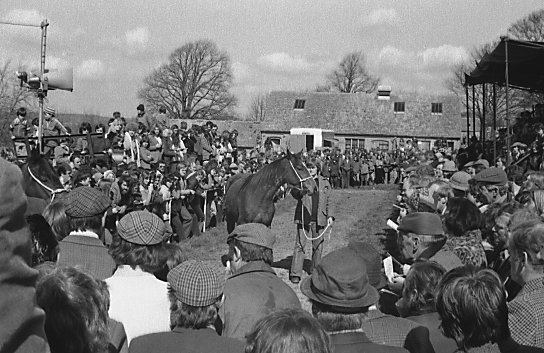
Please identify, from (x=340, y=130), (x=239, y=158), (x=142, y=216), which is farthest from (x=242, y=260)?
(x=340, y=130)

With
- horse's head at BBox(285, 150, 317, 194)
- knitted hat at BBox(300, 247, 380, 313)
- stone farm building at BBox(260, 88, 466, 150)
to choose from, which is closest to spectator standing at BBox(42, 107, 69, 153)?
horse's head at BBox(285, 150, 317, 194)

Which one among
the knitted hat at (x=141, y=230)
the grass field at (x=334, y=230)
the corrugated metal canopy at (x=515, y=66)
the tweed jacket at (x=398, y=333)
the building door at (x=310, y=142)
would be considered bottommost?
the grass field at (x=334, y=230)

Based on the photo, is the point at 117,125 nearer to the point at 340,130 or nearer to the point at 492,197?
the point at 492,197

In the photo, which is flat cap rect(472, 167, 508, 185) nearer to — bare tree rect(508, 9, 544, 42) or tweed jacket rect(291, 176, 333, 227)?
tweed jacket rect(291, 176, 333, 227)

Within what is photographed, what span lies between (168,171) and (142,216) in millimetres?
13206

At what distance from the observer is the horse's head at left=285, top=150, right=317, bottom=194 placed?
10.8 metres

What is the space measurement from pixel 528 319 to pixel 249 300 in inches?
65.3

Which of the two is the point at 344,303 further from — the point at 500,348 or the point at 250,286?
the point at 250,286

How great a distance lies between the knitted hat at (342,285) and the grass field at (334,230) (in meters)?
6.08

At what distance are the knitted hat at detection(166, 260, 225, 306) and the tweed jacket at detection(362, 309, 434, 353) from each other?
897 mm

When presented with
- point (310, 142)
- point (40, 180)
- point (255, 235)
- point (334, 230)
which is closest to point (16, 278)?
point (255, 235)

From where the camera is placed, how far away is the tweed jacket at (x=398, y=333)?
11.5 feet

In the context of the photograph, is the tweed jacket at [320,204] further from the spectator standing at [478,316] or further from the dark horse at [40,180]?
the spectator standing at [478,316]

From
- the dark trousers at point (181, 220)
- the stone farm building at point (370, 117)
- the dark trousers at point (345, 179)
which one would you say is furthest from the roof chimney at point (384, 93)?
the dark trousers at point (181, 220)
